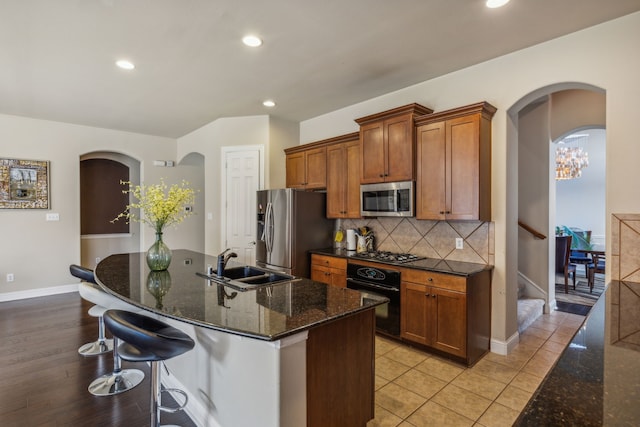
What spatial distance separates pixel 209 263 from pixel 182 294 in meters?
1.06

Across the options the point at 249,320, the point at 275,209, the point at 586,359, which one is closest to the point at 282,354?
the point at 249,320

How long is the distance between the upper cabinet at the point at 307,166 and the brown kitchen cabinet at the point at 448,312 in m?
1.86

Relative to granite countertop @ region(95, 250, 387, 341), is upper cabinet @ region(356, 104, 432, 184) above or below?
above

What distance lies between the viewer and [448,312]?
291 cm

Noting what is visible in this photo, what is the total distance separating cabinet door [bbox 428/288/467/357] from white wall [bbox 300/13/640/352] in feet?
1.83

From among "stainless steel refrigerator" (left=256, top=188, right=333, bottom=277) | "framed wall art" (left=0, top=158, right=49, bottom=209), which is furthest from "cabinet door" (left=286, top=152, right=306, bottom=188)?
"framed wall art" (left=0, top=158, right=49, bottom=209)

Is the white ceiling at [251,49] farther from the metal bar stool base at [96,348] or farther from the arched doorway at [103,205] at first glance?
the metal bar stool base at [96,348]

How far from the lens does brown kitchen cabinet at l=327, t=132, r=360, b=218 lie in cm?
399

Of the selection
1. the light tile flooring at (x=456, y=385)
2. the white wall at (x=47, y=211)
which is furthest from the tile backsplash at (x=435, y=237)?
the white wall at (x=47, y=211)

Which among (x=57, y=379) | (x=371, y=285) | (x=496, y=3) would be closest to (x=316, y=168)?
(x=371, y=285)

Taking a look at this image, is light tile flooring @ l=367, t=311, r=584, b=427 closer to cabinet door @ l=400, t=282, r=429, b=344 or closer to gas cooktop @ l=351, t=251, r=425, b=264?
cabinet door @ l=400, t=282, r=429, b=344

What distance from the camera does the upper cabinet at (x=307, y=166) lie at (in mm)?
4395

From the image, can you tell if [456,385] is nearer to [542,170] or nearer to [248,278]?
[248,278]

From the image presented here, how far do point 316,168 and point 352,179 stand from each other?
0.67m
